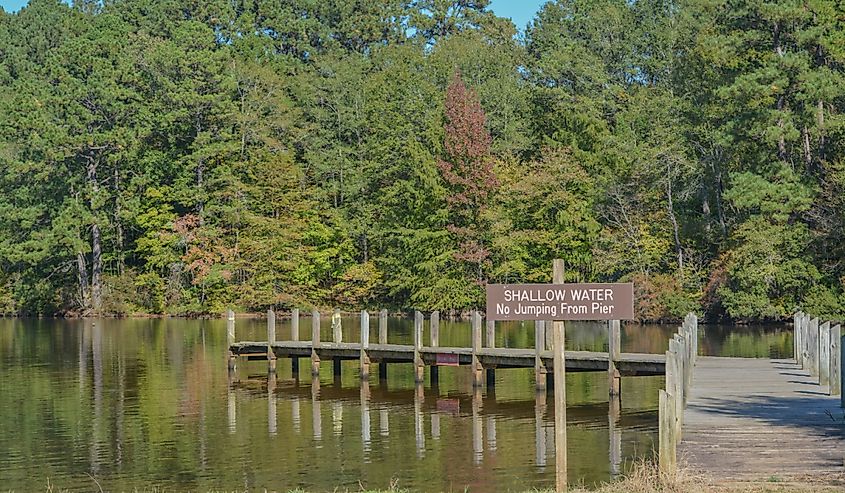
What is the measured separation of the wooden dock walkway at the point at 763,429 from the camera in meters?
16.3

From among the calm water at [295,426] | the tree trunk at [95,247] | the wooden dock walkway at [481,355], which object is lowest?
the calm water at [295,426]

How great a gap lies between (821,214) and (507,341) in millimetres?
14516

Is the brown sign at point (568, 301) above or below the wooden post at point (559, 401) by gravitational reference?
above

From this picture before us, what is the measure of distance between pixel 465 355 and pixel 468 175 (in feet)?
118

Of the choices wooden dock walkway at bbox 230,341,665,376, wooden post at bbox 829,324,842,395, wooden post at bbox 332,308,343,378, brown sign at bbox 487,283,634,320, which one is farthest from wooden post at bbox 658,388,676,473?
wooden post at bbox 332,308,343,378

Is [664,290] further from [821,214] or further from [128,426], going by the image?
[128,426]

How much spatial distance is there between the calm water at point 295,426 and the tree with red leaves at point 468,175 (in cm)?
2295

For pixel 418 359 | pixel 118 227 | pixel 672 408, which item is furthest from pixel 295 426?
pixel 118 227

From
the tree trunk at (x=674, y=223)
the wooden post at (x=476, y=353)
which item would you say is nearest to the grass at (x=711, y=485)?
the wooden post at (x=476, y=353)

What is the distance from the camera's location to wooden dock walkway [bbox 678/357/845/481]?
16.3 meters

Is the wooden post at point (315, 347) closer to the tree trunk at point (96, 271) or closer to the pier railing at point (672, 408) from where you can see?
the pier railing at point (672, 408)

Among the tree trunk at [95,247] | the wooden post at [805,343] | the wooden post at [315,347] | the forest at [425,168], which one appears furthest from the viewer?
the tree trunk at [95,247]

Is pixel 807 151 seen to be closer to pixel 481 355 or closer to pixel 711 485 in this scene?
pixel 481 355

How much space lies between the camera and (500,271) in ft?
219
